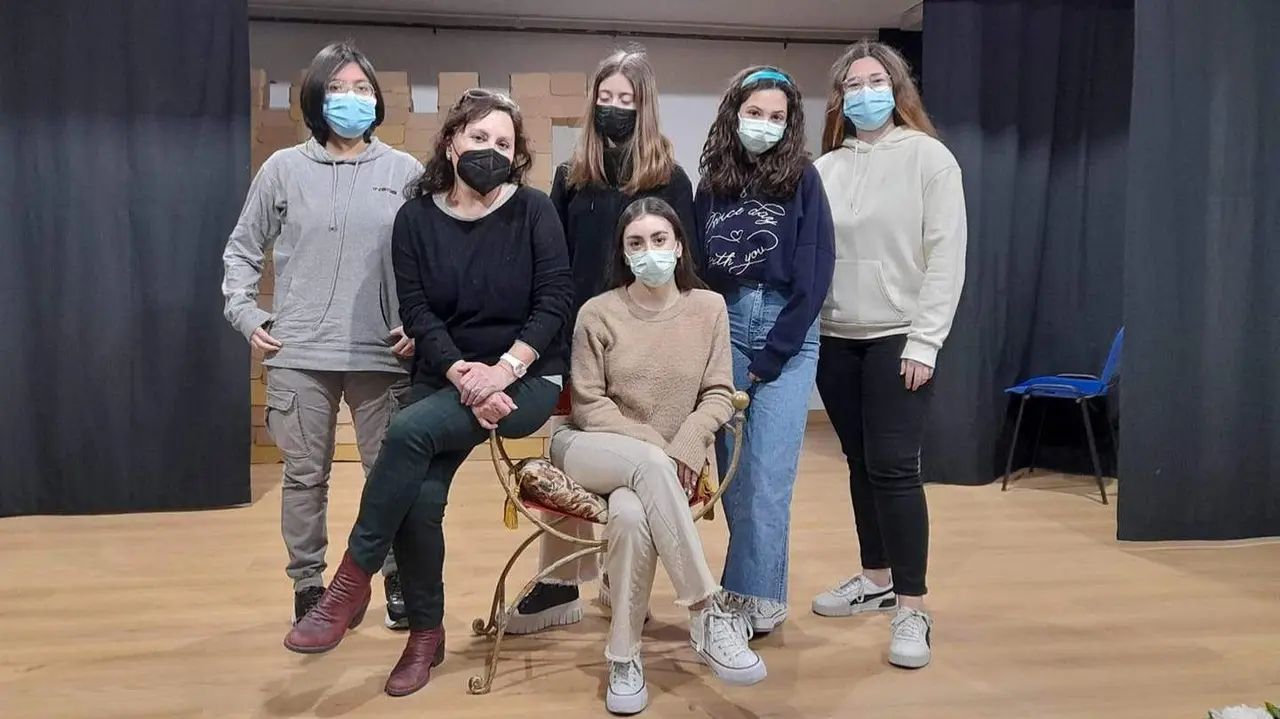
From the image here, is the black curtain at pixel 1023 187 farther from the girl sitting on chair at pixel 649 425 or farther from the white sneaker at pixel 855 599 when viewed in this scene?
the girl sitting on chair at pixel 649 425

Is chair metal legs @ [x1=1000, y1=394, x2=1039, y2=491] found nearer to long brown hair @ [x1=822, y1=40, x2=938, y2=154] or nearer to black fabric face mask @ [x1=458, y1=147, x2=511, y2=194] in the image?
long brown hair @ [x1=822, y1=40, x2=938, y2=154]

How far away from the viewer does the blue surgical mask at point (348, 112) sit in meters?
2.49

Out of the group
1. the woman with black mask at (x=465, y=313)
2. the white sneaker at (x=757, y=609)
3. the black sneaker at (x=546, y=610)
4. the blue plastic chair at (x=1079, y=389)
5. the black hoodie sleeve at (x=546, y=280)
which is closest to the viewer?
the woman with black mask at (x=465, y=313)

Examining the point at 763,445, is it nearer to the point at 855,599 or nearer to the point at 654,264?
the point at 654,264

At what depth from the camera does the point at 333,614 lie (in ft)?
7.08

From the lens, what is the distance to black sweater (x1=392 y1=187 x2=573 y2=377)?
7.64ft

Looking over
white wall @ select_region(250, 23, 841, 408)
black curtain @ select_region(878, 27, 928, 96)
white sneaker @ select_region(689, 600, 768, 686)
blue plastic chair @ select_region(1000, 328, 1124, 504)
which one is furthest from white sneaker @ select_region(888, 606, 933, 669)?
black curtain @ select_region(878, 27, 928, 96)

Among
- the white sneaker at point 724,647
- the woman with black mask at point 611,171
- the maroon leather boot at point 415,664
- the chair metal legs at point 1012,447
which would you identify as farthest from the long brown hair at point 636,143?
the chair metal legs at point 1012,447

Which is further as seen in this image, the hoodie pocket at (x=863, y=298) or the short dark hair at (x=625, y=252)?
the hoodie pocket at (x=863, y=298)

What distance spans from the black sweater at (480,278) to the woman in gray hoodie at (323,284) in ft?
0.58

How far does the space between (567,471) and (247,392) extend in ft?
7.14

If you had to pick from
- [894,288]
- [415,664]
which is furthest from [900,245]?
[415,664]

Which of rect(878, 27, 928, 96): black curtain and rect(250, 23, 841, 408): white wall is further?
rect(878, 27, 928, 96): black curtain

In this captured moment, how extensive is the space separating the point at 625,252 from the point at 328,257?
2.37ft
